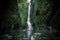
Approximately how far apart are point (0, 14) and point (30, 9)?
30.7 inches

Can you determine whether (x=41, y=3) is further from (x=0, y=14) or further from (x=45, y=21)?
(x=0, y=14)

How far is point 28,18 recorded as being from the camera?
348 cm

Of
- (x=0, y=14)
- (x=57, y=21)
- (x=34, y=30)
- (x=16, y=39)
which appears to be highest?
(x=0, y=14)

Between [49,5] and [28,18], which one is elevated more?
[49,5]

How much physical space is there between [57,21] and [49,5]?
0.45 metres

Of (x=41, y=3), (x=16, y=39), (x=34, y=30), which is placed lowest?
(x=16, y=39)

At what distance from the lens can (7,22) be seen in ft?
11.2

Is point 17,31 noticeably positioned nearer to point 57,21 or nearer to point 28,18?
point 28,18

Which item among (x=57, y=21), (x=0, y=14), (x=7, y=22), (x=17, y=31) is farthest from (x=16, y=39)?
(x=57, y=21)

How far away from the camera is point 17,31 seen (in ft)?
Answer: 11.2

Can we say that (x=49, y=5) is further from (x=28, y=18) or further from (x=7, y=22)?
(x=7, y=22)

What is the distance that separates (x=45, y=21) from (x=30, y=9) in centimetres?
50

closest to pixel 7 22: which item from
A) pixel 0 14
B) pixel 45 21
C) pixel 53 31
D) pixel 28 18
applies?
pixel 0 14

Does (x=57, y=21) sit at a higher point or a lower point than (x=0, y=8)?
lower
